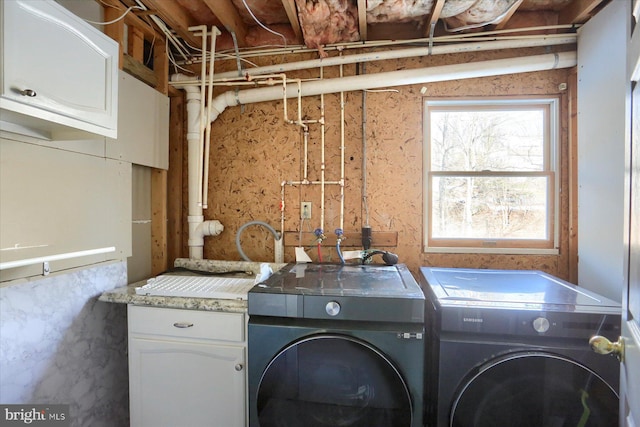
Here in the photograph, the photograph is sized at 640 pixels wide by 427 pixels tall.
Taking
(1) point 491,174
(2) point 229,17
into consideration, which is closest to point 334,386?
(1) point 491,174

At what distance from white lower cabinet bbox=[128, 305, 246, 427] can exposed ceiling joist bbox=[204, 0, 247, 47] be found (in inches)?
65.1

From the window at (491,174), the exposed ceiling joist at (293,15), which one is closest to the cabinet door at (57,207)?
the exposed ceiling joist at (293,15)

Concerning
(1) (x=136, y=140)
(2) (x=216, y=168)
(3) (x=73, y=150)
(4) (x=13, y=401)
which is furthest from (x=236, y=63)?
(4) (x=13, y=401)

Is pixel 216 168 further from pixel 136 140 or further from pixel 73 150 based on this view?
pixel 73 150

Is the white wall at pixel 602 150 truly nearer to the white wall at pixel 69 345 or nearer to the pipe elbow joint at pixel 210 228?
the pipe elbow joint at pixel 210 228

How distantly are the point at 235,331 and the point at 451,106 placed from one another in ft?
6.34

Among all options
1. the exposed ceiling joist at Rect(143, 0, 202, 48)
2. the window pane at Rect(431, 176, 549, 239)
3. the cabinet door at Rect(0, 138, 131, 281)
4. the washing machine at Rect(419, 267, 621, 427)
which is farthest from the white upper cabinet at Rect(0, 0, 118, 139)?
the window pane at Rect(431, 176, 549, 239)

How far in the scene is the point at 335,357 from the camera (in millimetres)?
1105

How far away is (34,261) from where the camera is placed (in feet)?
3.53

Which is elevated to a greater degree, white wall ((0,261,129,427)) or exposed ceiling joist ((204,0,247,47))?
exposed ceiling joist ((204,0,247,47))

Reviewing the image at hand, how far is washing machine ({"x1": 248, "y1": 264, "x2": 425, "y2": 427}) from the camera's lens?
1.07 metres

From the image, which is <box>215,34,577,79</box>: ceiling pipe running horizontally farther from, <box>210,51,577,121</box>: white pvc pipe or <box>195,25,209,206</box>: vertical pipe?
<box>195,25,209,206</box>: vertical pipe

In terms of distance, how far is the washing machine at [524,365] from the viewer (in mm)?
993

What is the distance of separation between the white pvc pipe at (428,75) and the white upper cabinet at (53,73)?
2.87ft
